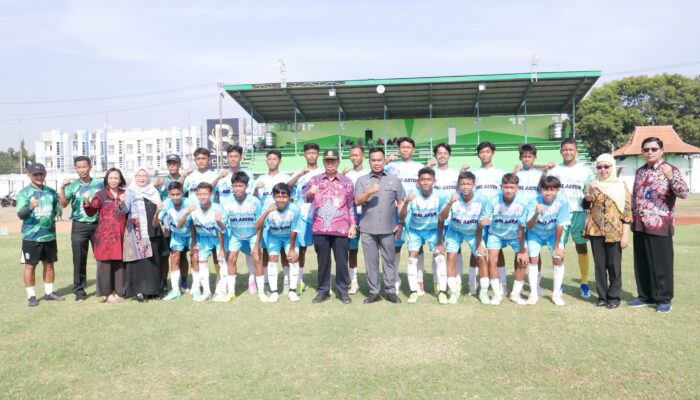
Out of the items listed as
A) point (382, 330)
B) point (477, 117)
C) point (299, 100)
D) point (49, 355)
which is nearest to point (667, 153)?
point (477, 117)

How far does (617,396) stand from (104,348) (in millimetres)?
4441

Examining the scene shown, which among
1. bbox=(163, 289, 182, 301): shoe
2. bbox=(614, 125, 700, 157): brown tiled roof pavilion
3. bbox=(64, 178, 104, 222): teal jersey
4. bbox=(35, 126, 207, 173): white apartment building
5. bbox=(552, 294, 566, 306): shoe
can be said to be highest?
bbox=(35, 126, 207, 173): white apartment building

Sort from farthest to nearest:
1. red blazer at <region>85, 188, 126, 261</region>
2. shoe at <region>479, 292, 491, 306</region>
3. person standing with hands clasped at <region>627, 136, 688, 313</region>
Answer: red blazer at <region>85, 188, 126, 261</region> → shoe at <region>479, 292, 491, 306</region> → person standing with hands clasped at <region>627, 136, 688, 313</region>

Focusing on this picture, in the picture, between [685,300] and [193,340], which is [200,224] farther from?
[685,300]

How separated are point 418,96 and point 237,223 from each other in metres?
22.1

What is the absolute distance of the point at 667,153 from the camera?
117ft

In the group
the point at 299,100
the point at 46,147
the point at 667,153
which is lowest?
the point at 667,153

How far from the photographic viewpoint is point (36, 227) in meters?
6.44

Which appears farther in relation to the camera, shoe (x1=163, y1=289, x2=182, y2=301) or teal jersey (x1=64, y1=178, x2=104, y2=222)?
teal jersey (x1=64, y1=178, x2=104, y2=222)

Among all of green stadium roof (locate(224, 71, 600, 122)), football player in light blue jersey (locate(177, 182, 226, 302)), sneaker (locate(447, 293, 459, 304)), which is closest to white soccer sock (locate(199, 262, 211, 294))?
football player in light blue jersey (locate(177, 182, 226, 302))

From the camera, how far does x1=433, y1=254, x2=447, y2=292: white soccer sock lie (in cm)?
627

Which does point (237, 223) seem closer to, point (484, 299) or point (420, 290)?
point (420, 290)

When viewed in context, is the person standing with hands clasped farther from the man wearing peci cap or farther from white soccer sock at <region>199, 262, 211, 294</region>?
white soccer sock at <region>199, 262, 211, 294</region>

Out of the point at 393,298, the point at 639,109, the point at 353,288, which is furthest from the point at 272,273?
the point at 639,109
